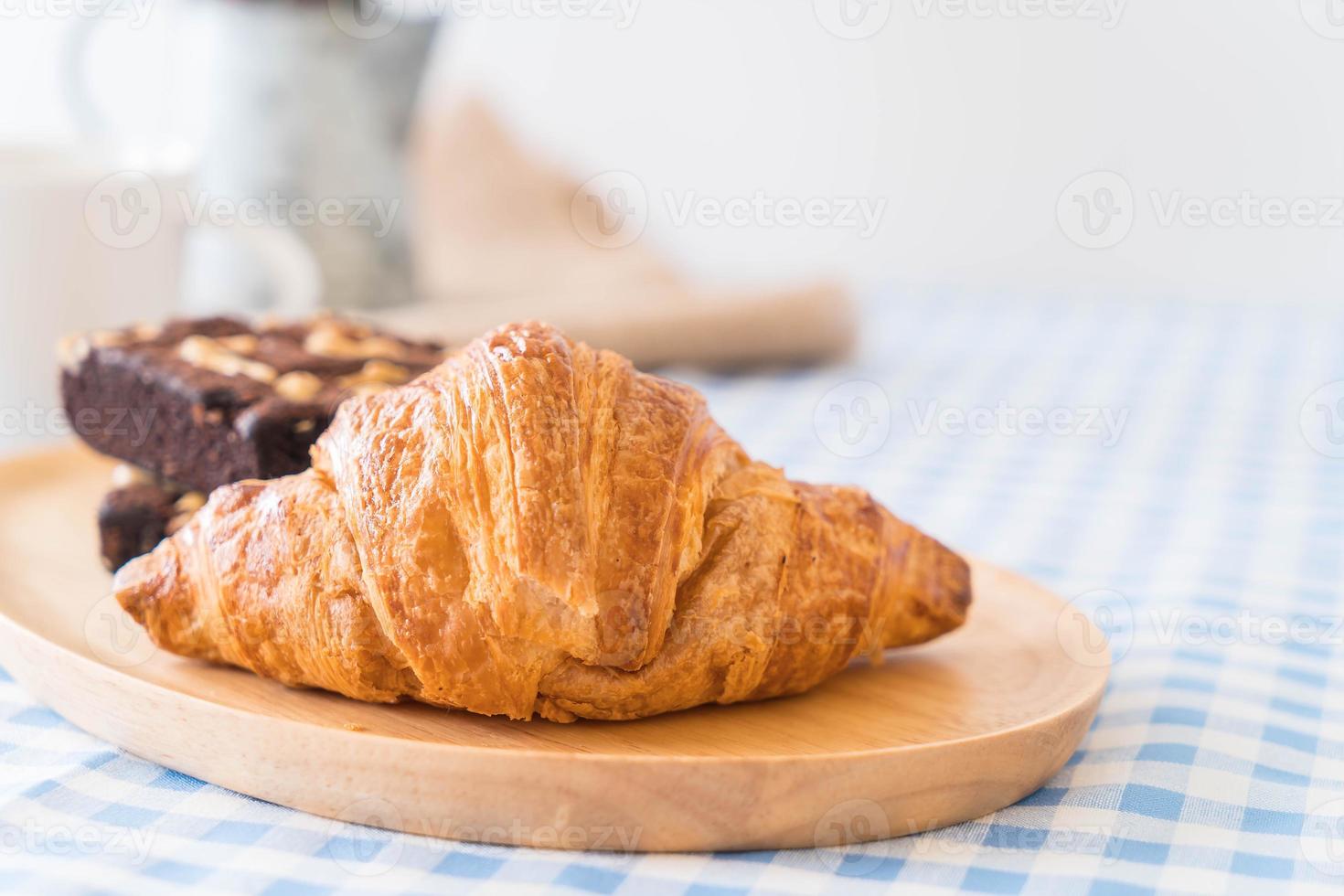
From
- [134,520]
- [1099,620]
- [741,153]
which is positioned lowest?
[1099,620]

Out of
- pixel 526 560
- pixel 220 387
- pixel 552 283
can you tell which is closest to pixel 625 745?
pixel 526 560

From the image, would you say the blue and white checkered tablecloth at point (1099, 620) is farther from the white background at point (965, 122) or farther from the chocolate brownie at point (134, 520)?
the white background at point (965, 122)

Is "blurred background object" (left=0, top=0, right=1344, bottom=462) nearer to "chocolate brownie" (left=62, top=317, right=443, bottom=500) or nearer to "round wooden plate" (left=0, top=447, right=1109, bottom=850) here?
"chocolate brownie" (left=62, top=317, right=443, bottom=500)

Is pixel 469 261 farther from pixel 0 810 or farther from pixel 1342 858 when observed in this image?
pixel 1342 858

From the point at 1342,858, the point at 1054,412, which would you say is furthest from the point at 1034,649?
the point at 1054,412

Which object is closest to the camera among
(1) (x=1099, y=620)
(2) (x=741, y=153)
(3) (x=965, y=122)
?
(1) (x=1099, y=620)

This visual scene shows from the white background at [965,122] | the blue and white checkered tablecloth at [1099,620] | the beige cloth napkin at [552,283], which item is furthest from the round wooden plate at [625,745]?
the white background at [965,122]

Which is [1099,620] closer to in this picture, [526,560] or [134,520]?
[526,560]
